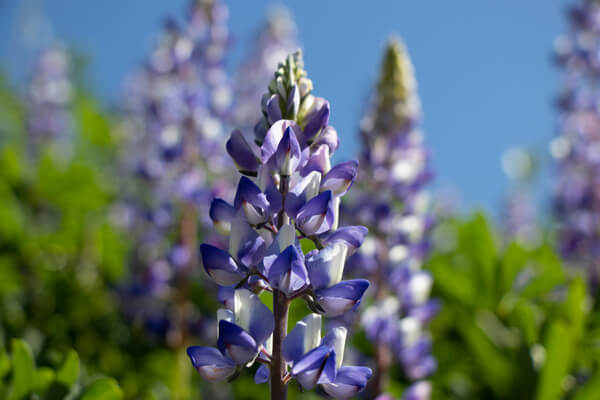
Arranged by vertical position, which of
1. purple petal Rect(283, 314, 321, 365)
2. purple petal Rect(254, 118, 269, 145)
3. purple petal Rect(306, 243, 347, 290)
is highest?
purple petal Rect(254, 118, 269, 145)

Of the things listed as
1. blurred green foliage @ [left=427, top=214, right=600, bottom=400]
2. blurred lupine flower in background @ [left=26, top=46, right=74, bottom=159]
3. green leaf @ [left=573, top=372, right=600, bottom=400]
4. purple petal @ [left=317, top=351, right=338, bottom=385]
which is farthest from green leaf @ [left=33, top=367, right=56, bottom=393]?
blurred lupine flower in background @ [left=26, top=46, right=74, bottom=159]

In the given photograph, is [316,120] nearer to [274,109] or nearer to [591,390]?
[274,109]

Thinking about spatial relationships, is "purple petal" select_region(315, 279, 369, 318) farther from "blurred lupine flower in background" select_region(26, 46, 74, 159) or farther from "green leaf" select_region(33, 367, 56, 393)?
"blurred lupine flower in background" select_region(26, 46, 74, 159)

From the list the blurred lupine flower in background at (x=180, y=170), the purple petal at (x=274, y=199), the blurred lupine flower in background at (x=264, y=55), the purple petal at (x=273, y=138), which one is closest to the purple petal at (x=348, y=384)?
the purple petal at (x=274, y=199)

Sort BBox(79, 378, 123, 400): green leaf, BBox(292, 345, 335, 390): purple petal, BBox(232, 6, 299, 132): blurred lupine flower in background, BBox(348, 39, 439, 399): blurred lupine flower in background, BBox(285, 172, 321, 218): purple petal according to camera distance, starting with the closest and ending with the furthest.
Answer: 1. BBox(292, 345, 335, 390): purple petal
2. BBox(285, 172, 321, 218): purple petal
3. BBox(79, 378, 123, 400): green leaf
4. BBox(348, 39, 439, 399): blurred lupine flower in background
5. BBox(232, 6, 299, 132): blurred lupine flower in background

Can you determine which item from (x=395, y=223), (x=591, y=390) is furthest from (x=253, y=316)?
(x=395, y=223)

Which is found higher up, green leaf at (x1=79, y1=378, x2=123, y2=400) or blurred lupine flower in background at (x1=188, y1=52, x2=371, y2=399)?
blurred lupine flower in background at (x1=188, y1=52, x2=371, y2=399)
